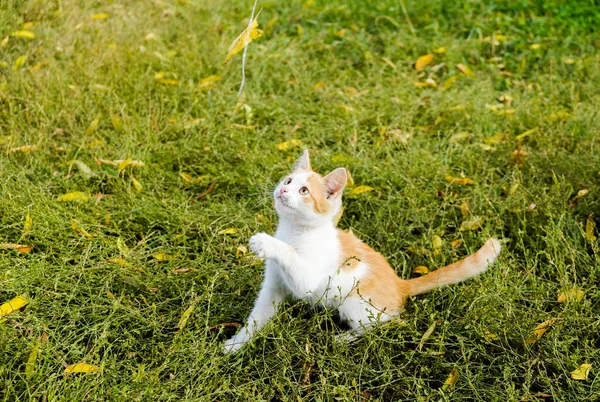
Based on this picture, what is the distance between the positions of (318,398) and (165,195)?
5.19ft

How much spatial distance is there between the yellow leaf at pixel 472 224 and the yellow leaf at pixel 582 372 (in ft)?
3.14

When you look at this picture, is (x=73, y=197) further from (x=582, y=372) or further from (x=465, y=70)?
(x=465, y=70)

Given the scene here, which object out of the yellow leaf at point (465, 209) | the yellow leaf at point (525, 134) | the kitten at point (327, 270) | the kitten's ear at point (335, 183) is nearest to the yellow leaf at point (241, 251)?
the kitten at point (327, 270)

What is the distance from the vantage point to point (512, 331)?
261 centimetres

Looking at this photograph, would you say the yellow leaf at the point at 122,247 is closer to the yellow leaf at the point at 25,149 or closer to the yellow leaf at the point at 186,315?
the yellow leaf at the point at 186,315

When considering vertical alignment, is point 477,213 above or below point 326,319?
below

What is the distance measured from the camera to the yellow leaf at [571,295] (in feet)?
8.94

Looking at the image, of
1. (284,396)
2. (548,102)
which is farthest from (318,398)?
(548,102)

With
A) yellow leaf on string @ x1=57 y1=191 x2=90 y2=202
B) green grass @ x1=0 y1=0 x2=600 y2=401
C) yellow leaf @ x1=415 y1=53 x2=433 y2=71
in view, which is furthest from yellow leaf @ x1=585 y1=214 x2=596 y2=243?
yellow leaf on string @ x1=57 y1=191 x2=90 y2=202

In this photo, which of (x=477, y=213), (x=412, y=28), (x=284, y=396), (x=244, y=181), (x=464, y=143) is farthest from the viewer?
(x=412, y=28)

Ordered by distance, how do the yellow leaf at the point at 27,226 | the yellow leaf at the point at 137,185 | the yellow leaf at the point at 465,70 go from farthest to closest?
the yellow leaf at the point at 465,70 < the yellow leaf at the point at 137,185 < the yellow leaf at the point at 27,226

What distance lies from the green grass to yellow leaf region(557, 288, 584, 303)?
3cm

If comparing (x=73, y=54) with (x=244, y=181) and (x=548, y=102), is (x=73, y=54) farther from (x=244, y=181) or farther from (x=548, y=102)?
(x=548, y=102)

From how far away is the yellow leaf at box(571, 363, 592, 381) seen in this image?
2395mm
